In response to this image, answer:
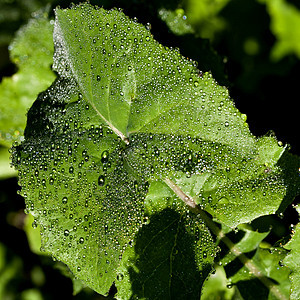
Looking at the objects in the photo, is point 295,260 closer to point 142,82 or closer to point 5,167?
point 142,82

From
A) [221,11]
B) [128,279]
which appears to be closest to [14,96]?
[128,279]

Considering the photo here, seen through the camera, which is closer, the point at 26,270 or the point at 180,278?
the point at 180,278

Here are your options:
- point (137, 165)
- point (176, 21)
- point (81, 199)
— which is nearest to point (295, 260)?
point (137, 165)

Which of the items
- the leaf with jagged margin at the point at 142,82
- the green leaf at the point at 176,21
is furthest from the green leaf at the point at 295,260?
the green leaf at the point at 176,21

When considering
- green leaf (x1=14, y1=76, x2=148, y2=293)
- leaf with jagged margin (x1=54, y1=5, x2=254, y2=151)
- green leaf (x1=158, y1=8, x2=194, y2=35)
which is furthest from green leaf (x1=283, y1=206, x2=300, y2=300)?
green leaf (x1=158, y1=8, x2=194, y2=35)

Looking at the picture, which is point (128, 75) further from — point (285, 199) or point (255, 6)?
point (255, 6)
